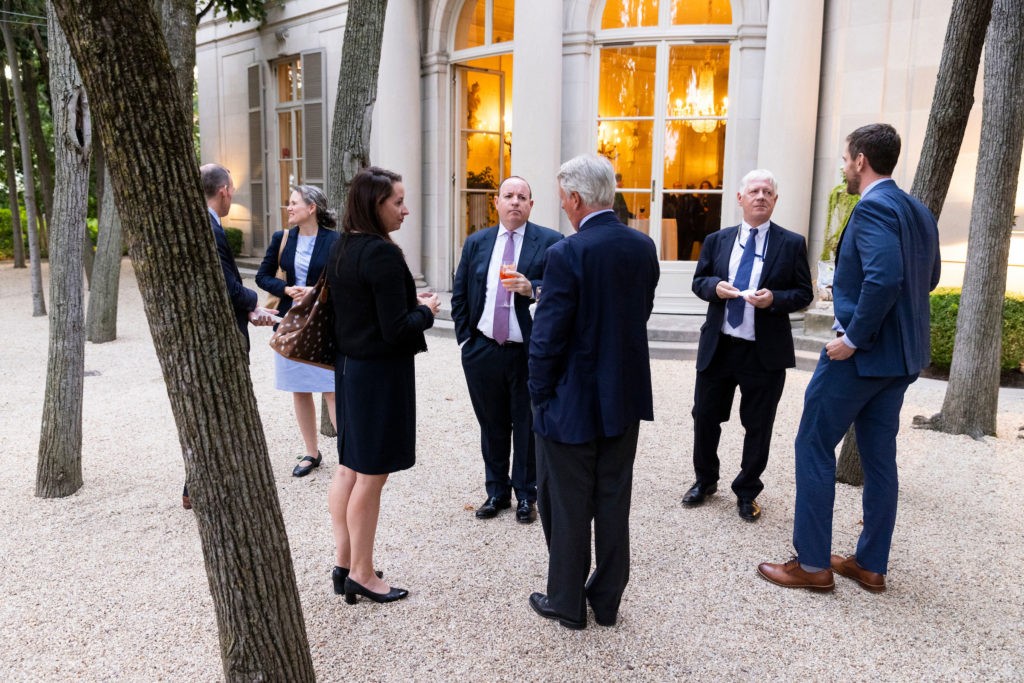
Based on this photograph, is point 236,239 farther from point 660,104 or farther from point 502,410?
point 502,410

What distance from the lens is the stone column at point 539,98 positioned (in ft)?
33.0

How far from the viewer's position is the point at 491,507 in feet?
14.9

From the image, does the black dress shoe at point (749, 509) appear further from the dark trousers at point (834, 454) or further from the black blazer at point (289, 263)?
the black blazer at point (289, 263)

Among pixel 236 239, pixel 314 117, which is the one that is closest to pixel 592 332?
pixel 314 117

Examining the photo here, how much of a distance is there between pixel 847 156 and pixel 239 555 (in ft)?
9.62

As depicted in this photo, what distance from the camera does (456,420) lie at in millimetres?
6617

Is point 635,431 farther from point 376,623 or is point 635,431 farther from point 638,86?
point 638,86

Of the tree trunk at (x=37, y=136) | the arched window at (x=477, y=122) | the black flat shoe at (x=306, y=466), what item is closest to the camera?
the black flat shoe at (x=306, y=466)

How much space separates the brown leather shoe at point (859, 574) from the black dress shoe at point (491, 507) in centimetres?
175

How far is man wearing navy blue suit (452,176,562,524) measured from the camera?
4344 millimetres

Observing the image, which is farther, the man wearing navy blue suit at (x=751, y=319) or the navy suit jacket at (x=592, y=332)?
the man wearing navy blue suit at (x=751, y=319)

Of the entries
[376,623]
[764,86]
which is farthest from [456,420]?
[764,86]

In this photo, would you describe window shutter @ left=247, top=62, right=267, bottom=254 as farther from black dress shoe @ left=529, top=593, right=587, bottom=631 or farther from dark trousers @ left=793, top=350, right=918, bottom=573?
dark trousers @ left=793, top=350, right=918, bottom=573

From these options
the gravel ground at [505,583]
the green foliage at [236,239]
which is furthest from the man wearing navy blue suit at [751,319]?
the green foliage at [236,239]
